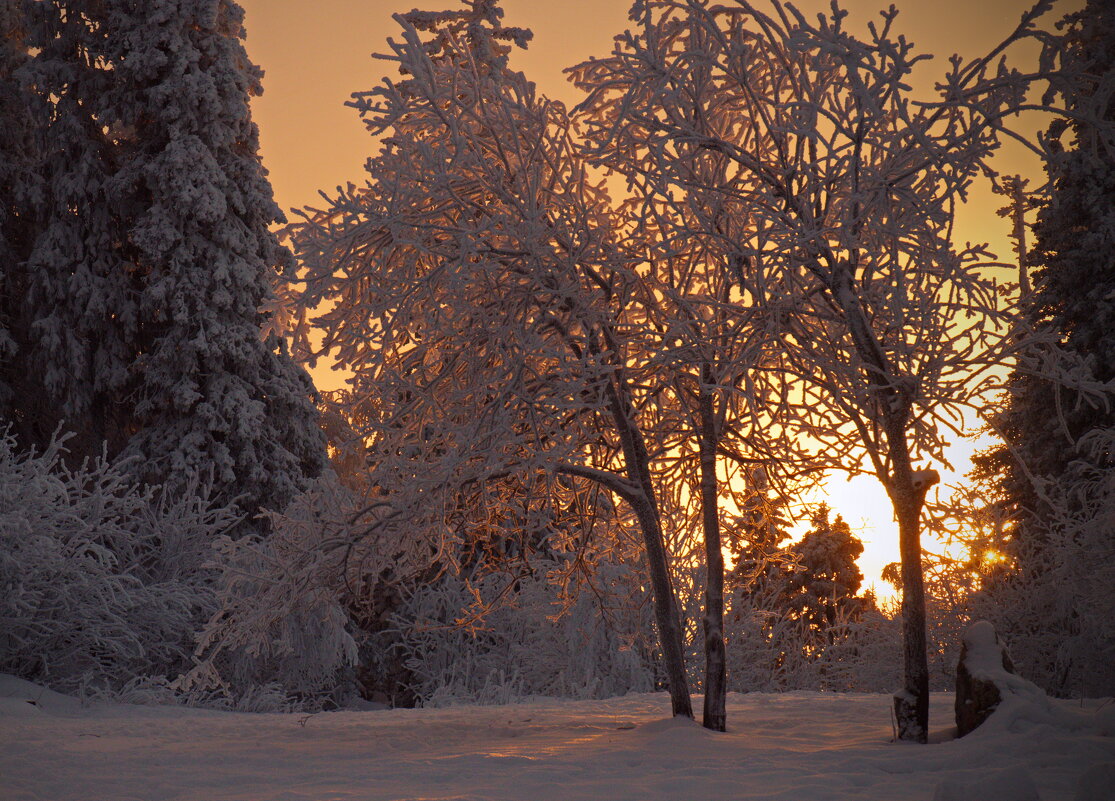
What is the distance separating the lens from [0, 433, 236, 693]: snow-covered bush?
1246 centimetres

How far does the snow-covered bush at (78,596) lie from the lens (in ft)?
40.9

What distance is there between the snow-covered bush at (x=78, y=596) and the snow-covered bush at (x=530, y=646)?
4.04 meters

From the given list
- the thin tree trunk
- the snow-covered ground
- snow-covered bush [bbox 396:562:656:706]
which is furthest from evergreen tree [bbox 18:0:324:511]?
the thin tree trunk

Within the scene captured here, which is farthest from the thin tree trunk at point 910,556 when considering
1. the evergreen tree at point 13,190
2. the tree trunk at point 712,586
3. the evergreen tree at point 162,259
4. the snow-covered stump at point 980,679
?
the evergreen tree at point 13,190

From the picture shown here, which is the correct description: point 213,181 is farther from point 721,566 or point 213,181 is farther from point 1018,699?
point 1018,699

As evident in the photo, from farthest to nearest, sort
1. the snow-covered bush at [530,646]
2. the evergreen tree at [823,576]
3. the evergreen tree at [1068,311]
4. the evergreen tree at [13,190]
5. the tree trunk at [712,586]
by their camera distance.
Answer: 1. the evergreen tree at [823,576]
2. the evergreen tree at [13,190]
3. the evergreen tree at [1068,311]
4. the snow-covered bush at [530,646]
5. the tree trunk at [712,586]

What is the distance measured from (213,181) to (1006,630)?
58.1 feet

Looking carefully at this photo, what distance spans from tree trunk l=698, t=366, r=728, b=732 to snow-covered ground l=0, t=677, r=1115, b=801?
1.12ft

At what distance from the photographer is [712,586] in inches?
322

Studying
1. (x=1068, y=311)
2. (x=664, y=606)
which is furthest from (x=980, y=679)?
(x=1068, y=311)

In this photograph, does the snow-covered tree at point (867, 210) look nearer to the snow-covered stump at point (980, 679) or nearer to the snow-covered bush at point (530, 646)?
the snow-covered stump at point (980, 679)

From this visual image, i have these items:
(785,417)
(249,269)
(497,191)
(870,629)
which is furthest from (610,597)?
(249,269)

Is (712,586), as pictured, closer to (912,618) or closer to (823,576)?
(912,618)

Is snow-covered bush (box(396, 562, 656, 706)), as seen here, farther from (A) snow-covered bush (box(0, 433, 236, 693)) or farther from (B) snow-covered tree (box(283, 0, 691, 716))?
(B) snow-covered tree (box(283, 0, 691, 716))
